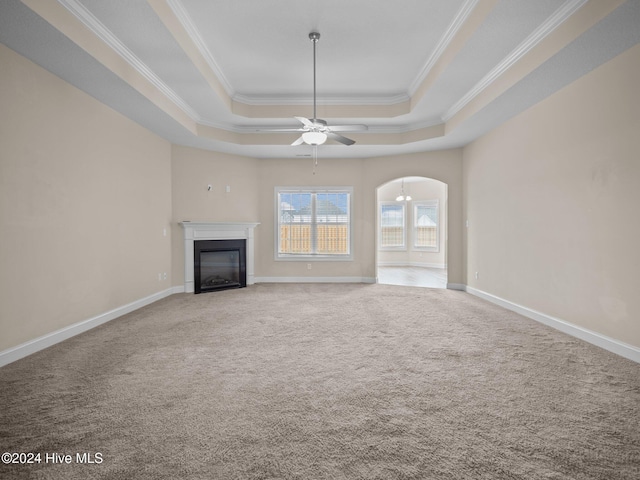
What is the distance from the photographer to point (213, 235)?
→ 21.0 feet

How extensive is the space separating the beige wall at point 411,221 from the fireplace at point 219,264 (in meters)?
5.60

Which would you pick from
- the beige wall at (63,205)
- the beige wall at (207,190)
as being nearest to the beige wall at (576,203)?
the beige wall at (207,190)

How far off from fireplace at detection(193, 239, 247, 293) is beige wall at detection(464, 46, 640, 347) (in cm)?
477

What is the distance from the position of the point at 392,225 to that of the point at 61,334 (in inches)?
367

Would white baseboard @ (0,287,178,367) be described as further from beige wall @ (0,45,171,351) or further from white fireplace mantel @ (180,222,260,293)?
white fireplace mantel @ (180,222,260,293)

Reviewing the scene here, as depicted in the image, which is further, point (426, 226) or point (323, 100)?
point (426, 226)

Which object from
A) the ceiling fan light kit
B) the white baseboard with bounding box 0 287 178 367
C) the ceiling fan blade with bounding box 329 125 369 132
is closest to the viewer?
the white baseboard with bounding box 0 287 178 367

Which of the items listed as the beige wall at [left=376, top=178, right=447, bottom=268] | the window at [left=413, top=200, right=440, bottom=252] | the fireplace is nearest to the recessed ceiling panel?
the fireplace

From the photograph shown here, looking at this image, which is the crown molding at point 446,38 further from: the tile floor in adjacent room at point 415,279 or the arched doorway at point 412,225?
the arched doorway at point 412,225

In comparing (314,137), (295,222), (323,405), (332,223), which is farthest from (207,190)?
(323,405)

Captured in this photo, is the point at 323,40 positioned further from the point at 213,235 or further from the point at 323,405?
the point at 213,235

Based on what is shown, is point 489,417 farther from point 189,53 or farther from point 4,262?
point 189,53

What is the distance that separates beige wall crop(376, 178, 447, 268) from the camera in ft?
34.4

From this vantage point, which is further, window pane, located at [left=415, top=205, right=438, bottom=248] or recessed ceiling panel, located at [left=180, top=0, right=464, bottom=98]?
window pane, located at [left=415, top=205, right=438, bottom=248]
